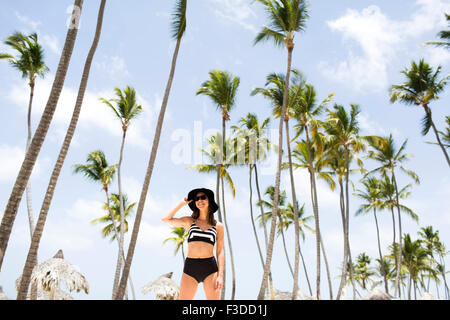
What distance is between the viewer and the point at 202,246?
3.36m

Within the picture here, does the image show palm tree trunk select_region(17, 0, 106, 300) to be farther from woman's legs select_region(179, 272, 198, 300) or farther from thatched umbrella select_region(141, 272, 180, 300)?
thatched umbrella select_region(141, 272, 180, 300)

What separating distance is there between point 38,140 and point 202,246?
5.83m

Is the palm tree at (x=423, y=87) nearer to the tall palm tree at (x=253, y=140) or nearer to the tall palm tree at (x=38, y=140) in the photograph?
the tall palm tree at (x=253, y=140)

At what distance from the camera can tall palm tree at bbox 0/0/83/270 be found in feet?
22.5

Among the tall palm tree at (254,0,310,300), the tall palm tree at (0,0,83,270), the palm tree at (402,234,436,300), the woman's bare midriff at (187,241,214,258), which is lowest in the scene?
the woman's bare midriff at (187,241,214,258)

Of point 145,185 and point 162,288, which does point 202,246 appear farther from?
point 162,288

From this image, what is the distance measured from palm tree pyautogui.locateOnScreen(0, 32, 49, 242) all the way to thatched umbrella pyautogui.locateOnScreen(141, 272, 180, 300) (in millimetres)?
7482

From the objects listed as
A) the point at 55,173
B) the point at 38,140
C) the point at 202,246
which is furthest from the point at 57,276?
the point at 202,246

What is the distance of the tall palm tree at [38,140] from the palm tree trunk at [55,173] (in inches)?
11.1

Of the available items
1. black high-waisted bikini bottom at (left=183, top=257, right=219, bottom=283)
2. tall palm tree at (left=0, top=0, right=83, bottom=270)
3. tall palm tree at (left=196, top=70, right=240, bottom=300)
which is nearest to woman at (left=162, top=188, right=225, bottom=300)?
black high-waisted bikini bottom at (left=183, top=257, right=219, bottom=283)

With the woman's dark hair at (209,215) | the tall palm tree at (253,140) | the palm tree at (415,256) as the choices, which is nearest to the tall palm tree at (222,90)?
the tall palm tree at (253,140)
